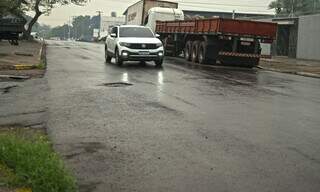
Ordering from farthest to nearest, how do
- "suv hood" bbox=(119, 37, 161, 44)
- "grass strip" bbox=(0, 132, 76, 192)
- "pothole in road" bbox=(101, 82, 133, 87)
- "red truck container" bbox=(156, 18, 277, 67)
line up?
"red truck container" bbox=(156, 18, 277, 67) < "suv hood" bbox=(119, 37, 161, 44) < "pothole in road" bbox=(101, 82, 133, 87) < "grass strip" bbox=(0, 132, 76, 192)

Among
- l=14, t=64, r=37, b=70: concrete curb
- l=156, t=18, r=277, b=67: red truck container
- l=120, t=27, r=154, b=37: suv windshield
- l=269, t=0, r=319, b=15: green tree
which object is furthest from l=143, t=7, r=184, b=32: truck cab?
l=269, t=0, r=319, b=15: green tree

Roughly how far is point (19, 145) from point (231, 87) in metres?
9.88

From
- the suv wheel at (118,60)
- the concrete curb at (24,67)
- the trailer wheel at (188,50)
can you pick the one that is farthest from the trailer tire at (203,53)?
the concrete curb at (24,67)

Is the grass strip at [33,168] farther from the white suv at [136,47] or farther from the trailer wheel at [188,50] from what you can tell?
the trailer wheel at [188,50]

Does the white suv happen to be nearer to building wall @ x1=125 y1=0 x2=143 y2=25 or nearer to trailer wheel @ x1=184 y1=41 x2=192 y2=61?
trailer wheel @ x1=184 y1=41 x2=192 y2=61

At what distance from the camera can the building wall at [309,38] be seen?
3775 centimetres

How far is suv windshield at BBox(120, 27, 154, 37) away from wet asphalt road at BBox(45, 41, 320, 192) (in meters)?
9.54

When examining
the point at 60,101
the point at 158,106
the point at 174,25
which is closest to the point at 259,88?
the point at 158,106

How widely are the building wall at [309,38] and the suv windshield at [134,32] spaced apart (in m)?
16.5

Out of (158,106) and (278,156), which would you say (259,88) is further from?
(278,156)

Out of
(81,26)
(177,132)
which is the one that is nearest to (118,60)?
(177,132)

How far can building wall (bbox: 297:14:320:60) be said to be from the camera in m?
37.8

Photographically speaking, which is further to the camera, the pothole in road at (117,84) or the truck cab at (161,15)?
the truck cab at (161,15)

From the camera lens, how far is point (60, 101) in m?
12.1
